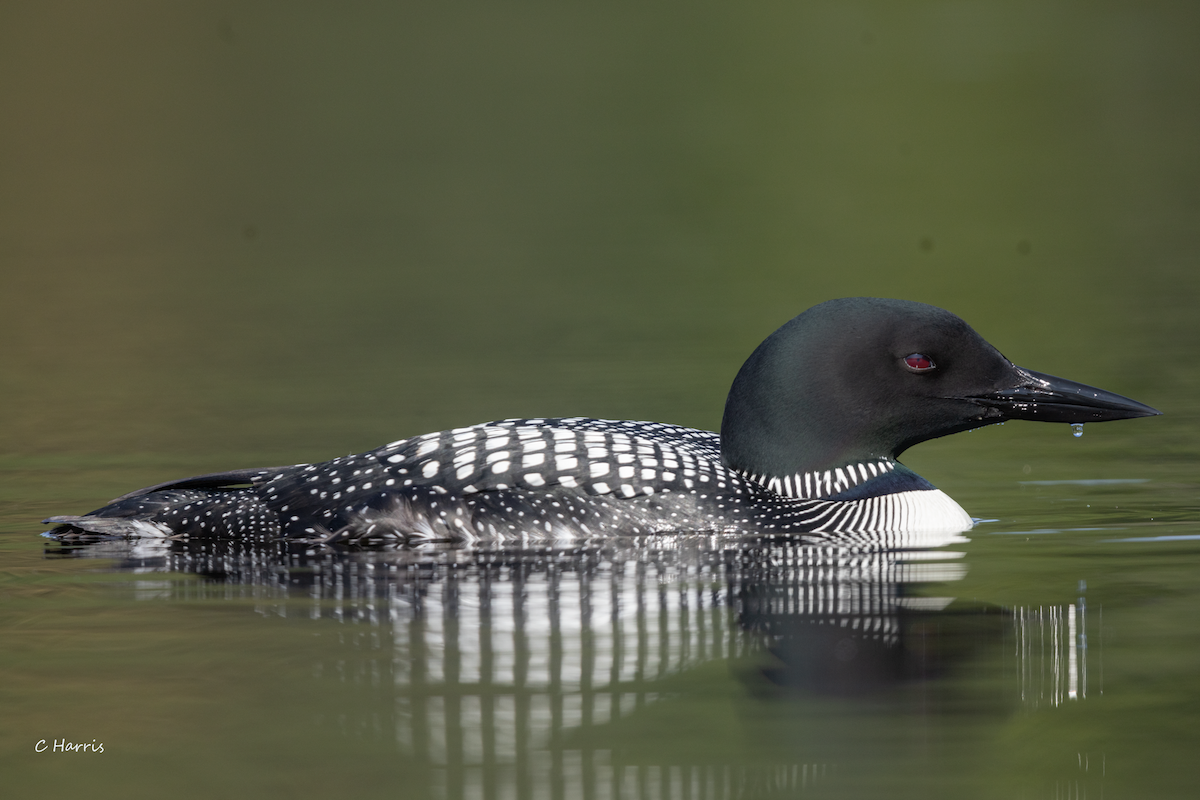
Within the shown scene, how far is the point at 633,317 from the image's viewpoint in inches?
392

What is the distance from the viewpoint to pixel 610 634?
4.21 m

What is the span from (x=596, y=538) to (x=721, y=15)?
943 inches

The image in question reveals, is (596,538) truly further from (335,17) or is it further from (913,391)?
(335,17)

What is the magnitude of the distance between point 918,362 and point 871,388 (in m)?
0.16

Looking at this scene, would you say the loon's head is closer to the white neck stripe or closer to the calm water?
the white neck stripe

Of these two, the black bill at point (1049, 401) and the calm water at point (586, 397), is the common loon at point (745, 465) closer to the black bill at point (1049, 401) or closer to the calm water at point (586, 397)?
the black bill at point (1049, 401)

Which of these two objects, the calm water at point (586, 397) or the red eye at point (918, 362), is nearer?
the calm water at point (586, 397)

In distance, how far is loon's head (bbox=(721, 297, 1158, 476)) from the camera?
5.29 meters

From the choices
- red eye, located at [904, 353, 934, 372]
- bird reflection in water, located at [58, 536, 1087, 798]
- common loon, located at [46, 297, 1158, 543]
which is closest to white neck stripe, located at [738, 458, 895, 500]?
common loon, located at [46, 297, 1158, 543]

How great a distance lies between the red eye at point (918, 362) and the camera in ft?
17.4

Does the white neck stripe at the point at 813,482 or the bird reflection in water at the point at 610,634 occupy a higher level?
the white neck stripe at the point at 813,482

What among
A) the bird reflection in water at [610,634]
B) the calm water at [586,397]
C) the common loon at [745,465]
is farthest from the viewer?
the common loon at [745,465]

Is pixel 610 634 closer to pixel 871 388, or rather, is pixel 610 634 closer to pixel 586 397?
pixel 871 388

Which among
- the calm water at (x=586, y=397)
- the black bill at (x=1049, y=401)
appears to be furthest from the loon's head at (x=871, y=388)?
the calm water at (x=586, y=397)
